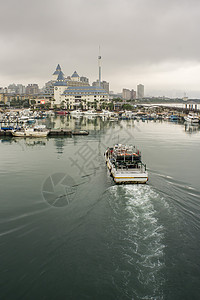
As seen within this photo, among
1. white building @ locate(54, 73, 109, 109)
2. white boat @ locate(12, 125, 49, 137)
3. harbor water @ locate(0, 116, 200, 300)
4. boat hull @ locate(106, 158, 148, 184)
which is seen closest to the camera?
harbor water @ locate(0, 116, 200, 300)

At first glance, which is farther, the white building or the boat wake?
the white building

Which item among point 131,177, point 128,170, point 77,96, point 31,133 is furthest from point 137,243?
A: point 77,96

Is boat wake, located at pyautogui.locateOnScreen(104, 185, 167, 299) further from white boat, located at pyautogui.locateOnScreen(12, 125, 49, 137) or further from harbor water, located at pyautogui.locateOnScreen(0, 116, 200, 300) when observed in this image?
white boat, located at pyautogui.locateOnScreen(12, 125, 49, 137)

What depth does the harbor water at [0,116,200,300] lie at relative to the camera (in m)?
9.47

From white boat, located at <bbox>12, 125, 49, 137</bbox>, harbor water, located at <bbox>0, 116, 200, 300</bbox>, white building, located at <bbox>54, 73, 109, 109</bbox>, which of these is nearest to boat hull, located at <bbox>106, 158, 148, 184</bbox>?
harbor water, located at <bbox>0, 116, 200, 300</bbox>

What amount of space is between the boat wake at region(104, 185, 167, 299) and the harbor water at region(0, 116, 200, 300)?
0.14 ft

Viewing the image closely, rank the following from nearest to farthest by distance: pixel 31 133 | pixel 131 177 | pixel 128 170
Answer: pixel 131 177
pixel 128 170
pixel 31 133

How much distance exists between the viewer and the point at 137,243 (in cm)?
1200

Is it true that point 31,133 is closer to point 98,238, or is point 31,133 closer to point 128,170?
point 128,170

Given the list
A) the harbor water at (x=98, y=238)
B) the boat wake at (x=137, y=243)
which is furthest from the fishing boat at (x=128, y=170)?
the boat wake at (x=137, y=243)

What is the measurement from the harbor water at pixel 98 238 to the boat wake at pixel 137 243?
0.14 feet

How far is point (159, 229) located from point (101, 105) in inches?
5965

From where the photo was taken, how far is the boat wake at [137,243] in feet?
31.1

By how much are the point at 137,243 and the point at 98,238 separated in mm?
2129
